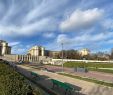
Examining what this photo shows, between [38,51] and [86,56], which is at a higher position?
[38,51]

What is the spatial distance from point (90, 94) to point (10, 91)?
1053cm

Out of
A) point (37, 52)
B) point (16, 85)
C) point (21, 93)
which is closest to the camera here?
point (21, 93)

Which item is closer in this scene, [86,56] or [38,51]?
[86,56]

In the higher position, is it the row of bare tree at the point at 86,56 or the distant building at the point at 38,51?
the distant building at the point at 38,51

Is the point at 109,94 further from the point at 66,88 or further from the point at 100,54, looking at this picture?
the point at 100,54

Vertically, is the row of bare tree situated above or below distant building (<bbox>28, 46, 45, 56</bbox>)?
below

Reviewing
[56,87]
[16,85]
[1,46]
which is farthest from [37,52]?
[16,85]

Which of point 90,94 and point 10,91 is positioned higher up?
point 10,91

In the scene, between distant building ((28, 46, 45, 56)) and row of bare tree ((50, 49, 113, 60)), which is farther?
distant building ((28, 46, 45, 56))

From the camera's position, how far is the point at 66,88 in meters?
15.5

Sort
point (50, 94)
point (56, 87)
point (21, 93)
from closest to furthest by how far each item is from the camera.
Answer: point (21, 93) < point (50, 94) < point (56, 87)

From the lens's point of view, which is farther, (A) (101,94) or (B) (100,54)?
(B) (100,54)

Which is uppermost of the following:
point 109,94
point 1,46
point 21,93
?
point 1,46

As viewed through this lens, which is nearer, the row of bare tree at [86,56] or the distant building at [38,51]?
the row of bare tree at [86,56]
